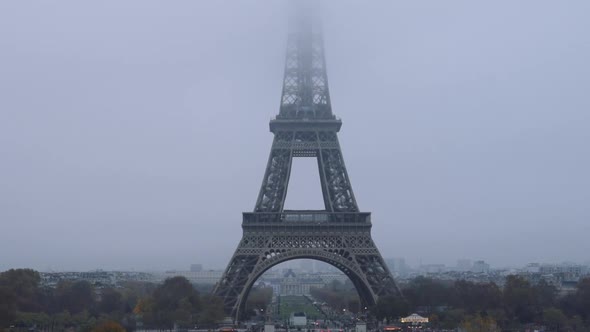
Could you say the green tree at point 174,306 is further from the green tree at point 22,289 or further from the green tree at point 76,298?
the green tree at point 22,289

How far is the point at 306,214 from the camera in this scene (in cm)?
5959

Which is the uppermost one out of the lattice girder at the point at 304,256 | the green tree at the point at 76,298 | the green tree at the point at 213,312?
the lattice girder at the point at 304,256

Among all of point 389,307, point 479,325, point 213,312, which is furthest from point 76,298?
point 479,325

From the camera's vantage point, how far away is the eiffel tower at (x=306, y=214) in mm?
58281

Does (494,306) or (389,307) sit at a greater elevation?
(494,306)

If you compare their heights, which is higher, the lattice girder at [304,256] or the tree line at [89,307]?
the lattice girder at [304,256]

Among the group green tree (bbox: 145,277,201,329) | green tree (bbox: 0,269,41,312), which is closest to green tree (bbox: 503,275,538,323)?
green tree (bbox: 145,277,201,329)

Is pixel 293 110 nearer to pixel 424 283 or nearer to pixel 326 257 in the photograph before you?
pixel 326 257

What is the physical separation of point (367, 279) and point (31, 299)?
25.4 metres

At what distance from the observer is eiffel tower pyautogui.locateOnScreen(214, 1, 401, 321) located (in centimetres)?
5828

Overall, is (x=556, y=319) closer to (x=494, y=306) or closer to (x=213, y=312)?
(x=494, y=306)

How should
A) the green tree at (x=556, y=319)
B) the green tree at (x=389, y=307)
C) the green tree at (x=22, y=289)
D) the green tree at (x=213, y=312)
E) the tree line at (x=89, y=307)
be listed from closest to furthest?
the tree line at (x=89, y=307) → the green tree at (x=213, y=312) → the green tree at (x=556, y=319) → the green tree at (x=389, y=307) → the green tree at (x=22, y=289)

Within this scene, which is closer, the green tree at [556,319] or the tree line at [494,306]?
the green tree at [556,319]

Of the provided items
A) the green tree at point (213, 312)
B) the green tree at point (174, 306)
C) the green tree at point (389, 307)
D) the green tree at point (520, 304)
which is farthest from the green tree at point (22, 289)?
the green tree at point (520, 304)
